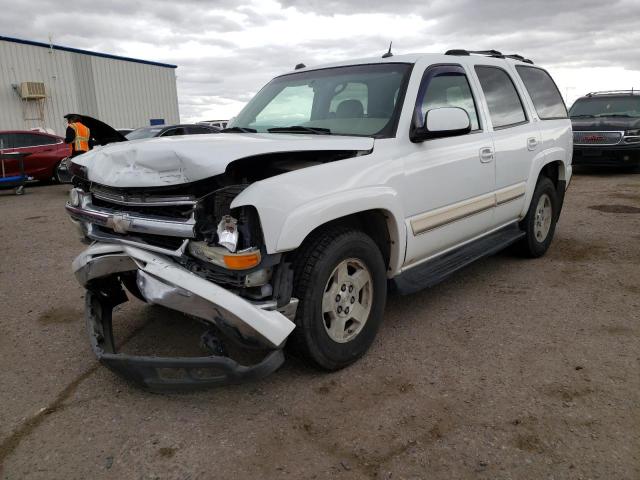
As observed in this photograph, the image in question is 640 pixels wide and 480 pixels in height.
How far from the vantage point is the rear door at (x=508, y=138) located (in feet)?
13.8

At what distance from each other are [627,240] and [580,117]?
7.72 meters

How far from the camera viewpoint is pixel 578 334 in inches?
137

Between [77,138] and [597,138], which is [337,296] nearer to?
[77,138]

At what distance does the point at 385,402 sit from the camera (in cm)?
270

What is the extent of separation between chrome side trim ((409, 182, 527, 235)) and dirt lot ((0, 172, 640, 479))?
29.6 inches

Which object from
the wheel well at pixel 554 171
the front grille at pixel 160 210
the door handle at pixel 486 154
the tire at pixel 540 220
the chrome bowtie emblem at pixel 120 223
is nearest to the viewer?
the front grille at pixel 160 210

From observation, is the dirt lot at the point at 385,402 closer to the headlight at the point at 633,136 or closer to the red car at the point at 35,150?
the headlight at the point at 633,136

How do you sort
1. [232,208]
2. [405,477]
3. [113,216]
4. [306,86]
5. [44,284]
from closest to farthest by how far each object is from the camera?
[405,477]
[232,208]
[113,216]
[306,86]
[44,284]

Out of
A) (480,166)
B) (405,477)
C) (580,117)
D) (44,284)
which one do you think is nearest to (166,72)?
(580,117)

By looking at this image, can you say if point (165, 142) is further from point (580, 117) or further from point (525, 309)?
point (580, 117)

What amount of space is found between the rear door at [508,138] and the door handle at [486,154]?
110 mm

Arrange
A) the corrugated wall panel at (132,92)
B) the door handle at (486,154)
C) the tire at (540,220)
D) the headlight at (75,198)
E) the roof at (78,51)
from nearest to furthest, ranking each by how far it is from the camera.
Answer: the headlight at (75,198)
the door handle at (486,154)
the tire at (540,220)
the roof at (78,51)
the corrugated wall panel at (132,92)

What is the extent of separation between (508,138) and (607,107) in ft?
32.9

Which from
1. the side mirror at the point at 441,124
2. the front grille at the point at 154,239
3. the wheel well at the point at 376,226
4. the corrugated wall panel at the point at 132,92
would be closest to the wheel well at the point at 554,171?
the side mirror at the point at 441,124
